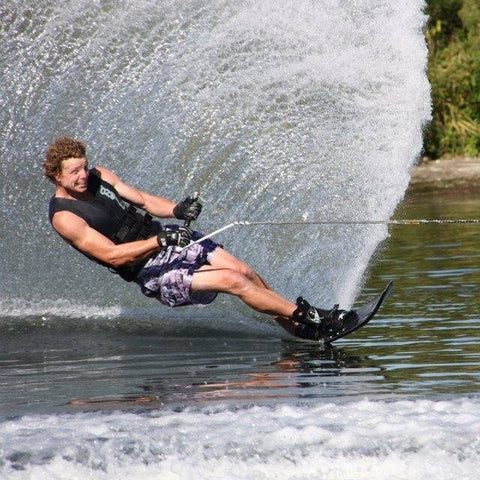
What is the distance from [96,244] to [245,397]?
70.1 inches

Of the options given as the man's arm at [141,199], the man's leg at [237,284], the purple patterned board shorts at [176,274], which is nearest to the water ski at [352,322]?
the man's leg at [237,284]

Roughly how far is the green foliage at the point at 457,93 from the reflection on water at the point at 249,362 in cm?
1545

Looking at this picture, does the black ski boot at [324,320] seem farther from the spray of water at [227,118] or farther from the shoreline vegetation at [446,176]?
the shoreline vegetation at [446,176]

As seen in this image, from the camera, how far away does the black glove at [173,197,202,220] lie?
820 centimetres

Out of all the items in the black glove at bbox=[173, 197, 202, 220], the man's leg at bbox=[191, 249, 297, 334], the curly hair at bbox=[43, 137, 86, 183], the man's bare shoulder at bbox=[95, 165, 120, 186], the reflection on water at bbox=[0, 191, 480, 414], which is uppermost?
the curly hair at bbox=[43, 137, 86, 183]

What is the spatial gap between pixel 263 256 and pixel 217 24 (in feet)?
6.61

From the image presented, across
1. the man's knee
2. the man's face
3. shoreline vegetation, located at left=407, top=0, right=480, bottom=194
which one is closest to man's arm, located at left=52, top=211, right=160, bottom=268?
the man's face

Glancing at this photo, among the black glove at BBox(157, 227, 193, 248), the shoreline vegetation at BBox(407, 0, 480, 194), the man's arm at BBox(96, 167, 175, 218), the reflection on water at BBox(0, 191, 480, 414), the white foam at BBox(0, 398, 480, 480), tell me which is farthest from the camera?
the shoreline vegetation at BBox(407, 0, 480, 194)

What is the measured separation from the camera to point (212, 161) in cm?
1036

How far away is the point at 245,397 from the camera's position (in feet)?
22.3

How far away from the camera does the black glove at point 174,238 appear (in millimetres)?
7785

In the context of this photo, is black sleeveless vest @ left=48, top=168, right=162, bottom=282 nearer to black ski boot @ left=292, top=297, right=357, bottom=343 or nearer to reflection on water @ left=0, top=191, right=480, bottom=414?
reflection on water @ left=0, top=191, right=480, bottom=414

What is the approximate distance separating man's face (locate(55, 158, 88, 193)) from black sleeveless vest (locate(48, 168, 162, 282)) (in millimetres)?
153

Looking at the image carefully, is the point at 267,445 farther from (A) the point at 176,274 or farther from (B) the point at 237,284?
(A) the point at 176,274
